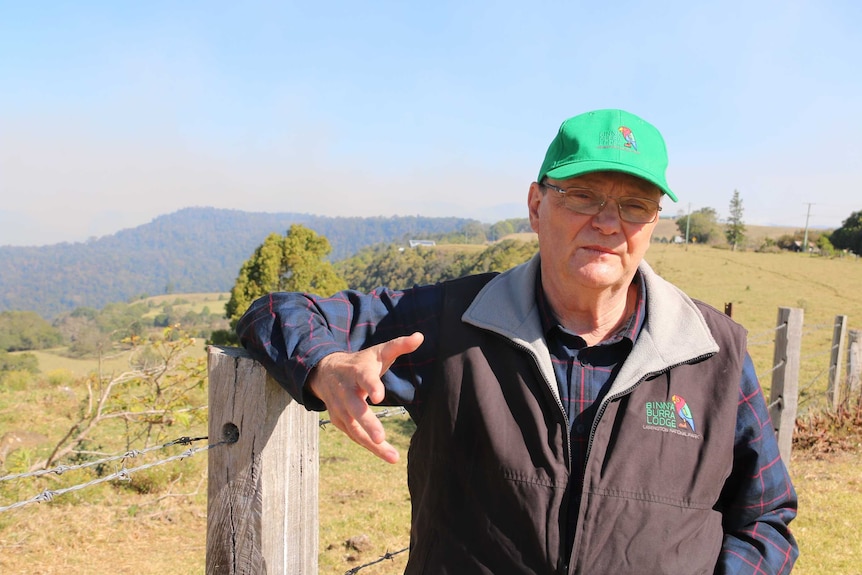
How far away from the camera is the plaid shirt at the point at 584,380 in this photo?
1.58 m

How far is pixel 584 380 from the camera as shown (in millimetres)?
1612

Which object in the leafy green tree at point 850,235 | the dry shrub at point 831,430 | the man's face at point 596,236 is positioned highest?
the leafy green tree at point 850,235

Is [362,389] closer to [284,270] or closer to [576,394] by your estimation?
[576,394]

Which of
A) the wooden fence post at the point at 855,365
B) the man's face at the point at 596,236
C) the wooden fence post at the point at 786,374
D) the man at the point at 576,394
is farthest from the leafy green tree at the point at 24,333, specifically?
the man's face at the point at 596,236

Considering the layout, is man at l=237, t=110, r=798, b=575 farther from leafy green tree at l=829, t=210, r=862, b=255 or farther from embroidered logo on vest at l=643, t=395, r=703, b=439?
leafy green tree at l=829, t=210, r=862, b=255

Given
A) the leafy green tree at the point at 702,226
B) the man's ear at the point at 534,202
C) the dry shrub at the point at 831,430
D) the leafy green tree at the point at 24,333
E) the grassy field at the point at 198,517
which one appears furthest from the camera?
the leafy green tree at the point at 24,333

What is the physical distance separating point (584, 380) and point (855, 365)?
695 cm

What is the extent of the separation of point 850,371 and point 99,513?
24.7 feet

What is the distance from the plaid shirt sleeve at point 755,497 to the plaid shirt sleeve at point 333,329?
2.75ft

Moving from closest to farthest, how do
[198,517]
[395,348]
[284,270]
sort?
[395,348]
[198,517]
[284,270]

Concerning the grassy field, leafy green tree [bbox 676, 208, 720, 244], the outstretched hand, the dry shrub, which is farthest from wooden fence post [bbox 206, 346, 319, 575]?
leafy green tree [bbox 676, 208, 720, 244]

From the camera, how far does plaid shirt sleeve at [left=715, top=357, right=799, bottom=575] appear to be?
1635mm

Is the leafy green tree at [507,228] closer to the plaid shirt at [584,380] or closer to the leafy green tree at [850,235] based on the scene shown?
the leafy green tree at [850,235]

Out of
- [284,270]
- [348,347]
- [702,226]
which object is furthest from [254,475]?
[702,226]
